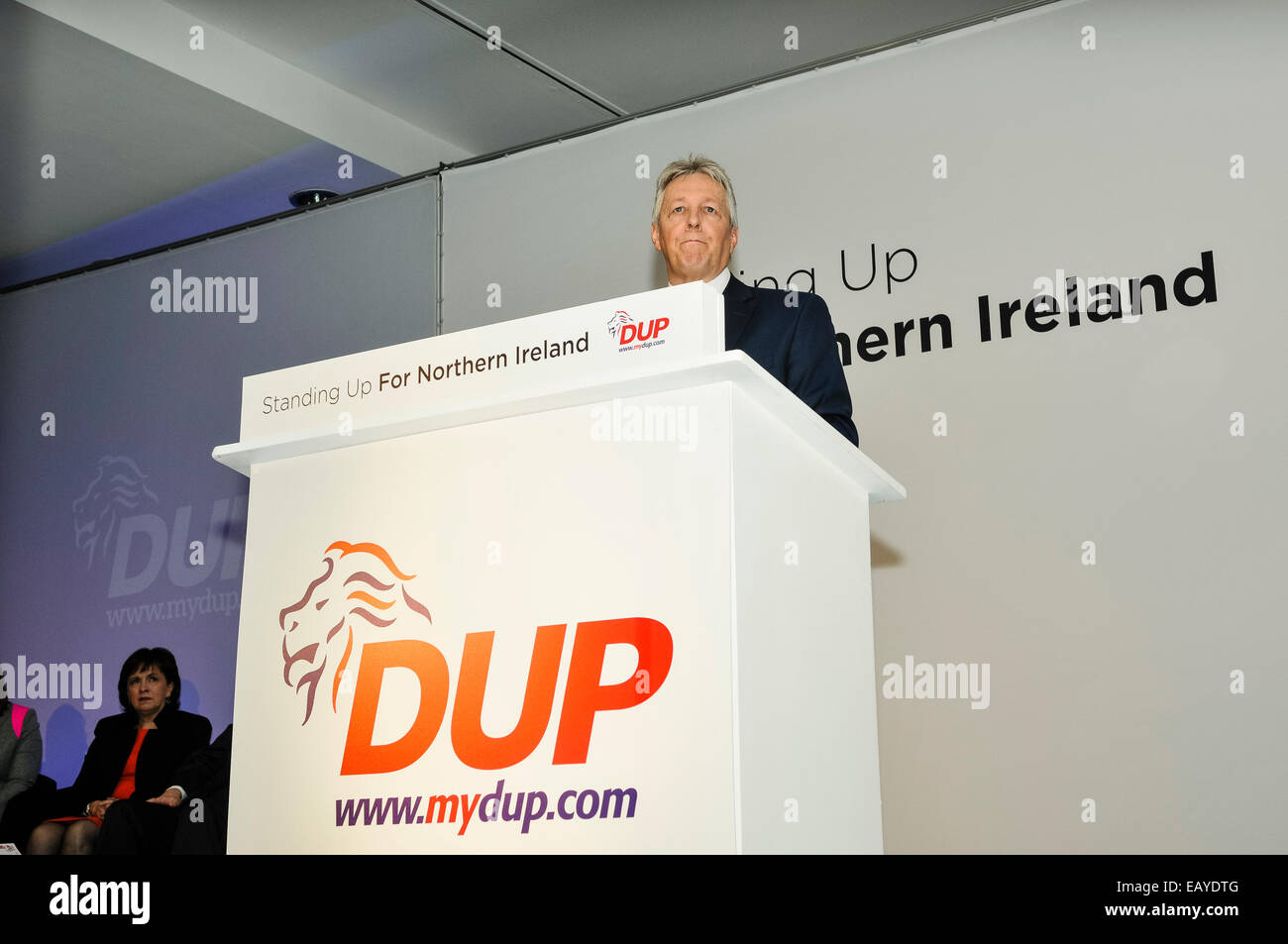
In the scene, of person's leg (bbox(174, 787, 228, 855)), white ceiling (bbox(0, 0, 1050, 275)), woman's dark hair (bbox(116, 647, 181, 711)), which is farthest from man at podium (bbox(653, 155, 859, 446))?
woman's dark hair (bbox(116, 647, 181, 711))

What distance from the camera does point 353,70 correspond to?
15.6ft

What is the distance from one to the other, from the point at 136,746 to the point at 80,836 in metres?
0.41

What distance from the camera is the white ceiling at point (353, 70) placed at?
4316 mm

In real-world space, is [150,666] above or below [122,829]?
above

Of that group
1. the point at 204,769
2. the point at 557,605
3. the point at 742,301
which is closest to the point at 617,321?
the point at 557,605

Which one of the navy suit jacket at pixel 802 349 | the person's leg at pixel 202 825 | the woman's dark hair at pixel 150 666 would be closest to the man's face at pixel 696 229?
the navy suit jacket at pixel 802 349

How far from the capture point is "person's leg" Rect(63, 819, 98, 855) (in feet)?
13.6

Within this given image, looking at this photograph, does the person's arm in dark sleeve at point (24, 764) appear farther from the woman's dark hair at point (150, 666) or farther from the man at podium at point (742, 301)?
the man at podium at point (742, 301)

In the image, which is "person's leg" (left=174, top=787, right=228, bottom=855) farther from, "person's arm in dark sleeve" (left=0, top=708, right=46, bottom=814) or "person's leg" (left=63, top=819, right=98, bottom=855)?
"person's arm in dark sleeve" (left=0, top=708, right=46, bottom=814)

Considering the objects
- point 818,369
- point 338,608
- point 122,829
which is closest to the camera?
point 338,608

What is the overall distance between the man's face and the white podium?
95 centimetres

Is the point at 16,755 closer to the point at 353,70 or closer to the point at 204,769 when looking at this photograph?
the point at 204,769

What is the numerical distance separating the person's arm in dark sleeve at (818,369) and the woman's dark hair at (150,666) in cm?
314
